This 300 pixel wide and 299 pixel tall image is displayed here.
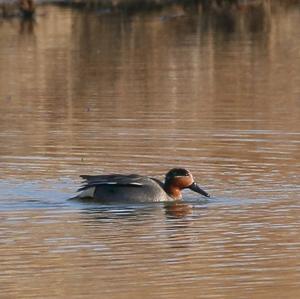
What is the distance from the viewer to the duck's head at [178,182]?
42.8ft

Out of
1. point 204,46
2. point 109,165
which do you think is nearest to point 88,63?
point 204,46

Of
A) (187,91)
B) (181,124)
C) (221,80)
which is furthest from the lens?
(221,80)

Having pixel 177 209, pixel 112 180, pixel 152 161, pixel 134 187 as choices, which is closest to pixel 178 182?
pixel 177 209

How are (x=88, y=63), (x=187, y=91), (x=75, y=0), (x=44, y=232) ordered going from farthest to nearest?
(x=75, y=0) → (x=88, y=63) → (x=187, y=91) → (x=44, y=232)

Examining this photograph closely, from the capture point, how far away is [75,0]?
3975 centimetres

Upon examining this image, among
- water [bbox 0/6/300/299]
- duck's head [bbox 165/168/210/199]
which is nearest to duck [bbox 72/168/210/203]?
duck's head [bbox 165/168/210/199]

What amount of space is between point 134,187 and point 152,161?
2158 millimetres

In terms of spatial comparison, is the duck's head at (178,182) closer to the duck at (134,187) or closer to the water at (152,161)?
the duck at (134,187)

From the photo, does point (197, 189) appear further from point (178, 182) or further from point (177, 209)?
point (177, 209)

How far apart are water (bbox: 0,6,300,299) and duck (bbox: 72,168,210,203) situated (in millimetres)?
149

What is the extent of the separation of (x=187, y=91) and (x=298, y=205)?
881 centimetres

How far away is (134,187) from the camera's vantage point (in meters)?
12.9

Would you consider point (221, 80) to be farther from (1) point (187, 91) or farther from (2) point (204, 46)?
(2) point (204, 46)

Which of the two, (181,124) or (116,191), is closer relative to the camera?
(116,191)
